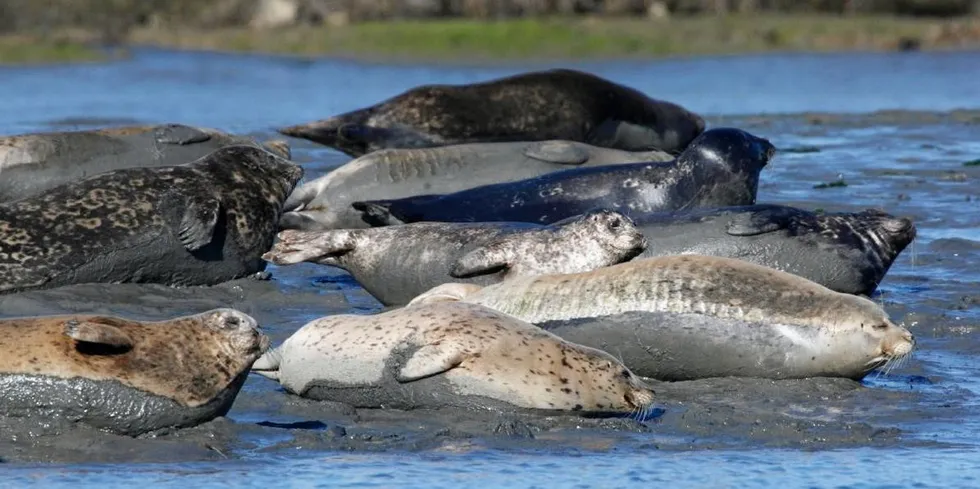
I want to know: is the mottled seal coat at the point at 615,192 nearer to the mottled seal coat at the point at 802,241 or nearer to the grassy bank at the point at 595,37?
the mottled seal coat at the point at 802,241

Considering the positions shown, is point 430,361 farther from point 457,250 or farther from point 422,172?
point 422,172

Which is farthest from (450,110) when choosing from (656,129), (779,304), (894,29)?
(894,29)

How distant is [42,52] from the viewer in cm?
2819

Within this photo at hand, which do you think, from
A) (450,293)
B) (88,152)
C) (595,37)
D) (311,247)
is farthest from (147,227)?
(595,37)

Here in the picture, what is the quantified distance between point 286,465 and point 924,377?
255cm

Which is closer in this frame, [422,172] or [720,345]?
[720,345]

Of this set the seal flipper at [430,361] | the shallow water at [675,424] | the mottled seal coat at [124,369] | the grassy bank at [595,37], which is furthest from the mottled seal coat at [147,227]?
the grassy bank at [595,37]

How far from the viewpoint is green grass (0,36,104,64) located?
2747 cm

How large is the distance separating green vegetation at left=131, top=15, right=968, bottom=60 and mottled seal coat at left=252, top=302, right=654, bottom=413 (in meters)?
21.5

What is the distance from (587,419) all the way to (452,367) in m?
0.48

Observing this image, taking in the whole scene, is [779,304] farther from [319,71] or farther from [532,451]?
[319,71]

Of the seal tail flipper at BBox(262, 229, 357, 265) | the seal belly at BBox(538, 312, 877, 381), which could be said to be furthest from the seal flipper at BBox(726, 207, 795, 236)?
the seal tail flipper at BBox(262, 229, 357, 265)

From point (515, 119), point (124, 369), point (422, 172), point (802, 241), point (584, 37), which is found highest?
point (124, 369)

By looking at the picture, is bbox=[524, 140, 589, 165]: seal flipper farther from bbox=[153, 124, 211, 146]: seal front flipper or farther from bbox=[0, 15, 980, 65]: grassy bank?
bbox=[0, 15, 980, 65]: grassy bank
